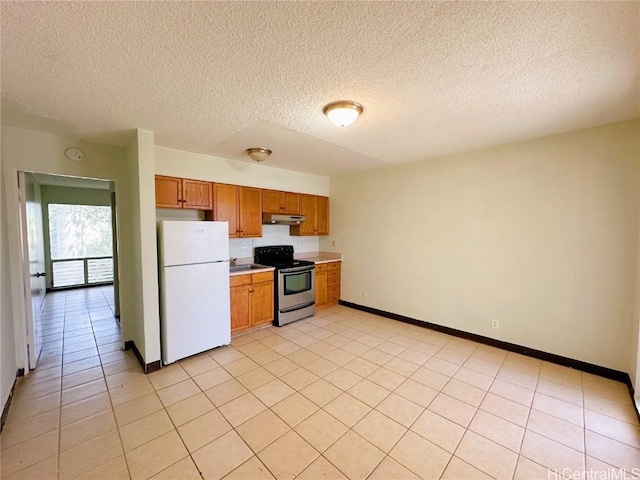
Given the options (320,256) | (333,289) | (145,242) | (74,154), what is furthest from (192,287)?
(320,256)

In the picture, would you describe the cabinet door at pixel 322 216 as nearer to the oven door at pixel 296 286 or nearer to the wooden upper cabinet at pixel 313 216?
the wooden upper cabinet at pixel 313 216

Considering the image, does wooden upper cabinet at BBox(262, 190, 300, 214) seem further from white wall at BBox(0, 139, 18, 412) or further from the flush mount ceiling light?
white wall at BBox(0, 139, 18, 412)

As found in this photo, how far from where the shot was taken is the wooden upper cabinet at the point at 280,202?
4.40m

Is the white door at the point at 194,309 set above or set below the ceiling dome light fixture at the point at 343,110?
→ below

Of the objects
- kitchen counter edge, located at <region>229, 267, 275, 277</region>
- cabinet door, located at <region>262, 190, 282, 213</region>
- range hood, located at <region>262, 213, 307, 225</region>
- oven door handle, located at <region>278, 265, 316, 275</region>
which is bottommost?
oven door handle, located at <region>278, 265, 316, 275</region>

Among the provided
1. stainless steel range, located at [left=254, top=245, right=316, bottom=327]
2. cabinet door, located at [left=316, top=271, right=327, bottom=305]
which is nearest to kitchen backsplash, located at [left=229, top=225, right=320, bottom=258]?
stainless steel range, located at [left=254, top=245, right=316, bottom=327]

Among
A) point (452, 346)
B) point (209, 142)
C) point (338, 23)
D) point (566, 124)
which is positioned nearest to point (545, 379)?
point (452, 346)

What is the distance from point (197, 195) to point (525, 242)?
13.5 ft

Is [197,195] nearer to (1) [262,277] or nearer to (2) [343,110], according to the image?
(1) [262,277]

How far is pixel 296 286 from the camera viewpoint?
171 inches

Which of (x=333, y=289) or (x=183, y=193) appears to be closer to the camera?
(x=183, y=193)

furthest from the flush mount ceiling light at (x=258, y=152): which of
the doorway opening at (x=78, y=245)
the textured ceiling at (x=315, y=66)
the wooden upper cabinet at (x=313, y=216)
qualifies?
the doorway opening at (x=78, y=245)

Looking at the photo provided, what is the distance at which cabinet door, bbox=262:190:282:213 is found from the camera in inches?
172

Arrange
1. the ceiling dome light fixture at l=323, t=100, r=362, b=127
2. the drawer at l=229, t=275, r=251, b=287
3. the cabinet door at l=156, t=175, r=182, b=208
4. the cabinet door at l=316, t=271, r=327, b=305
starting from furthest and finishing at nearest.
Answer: the cabinet door at l=316, t=271, r=327, b=305 → the drawer at l=229, t=275, r=251, b=287 → the cabinet door at l=156, t=175, r=182, b=208 → the ceiling dome light fixture at l=323, t=100, r=362, b=127
